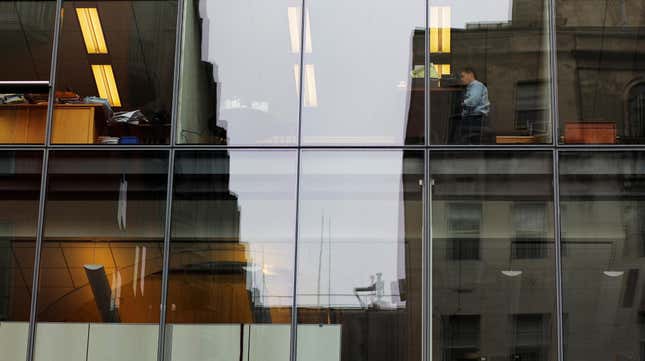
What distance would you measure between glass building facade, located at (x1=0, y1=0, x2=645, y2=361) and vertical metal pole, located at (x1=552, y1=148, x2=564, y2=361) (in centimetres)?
2

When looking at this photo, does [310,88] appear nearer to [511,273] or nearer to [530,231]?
[530,231]

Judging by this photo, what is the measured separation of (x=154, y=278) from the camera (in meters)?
11.3

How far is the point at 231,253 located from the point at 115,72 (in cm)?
330

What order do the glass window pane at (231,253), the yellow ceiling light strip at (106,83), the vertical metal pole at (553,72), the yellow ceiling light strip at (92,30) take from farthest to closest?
the yellow ceiling light strip at (92,30) < the yellow ceiling light strip at (106,83) < the vertical metal pole at (553,72) < the glass window pane at (231,253)

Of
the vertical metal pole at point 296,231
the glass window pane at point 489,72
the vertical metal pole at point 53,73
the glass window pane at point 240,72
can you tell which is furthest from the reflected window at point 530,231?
the vertical metal pole at point 53,73

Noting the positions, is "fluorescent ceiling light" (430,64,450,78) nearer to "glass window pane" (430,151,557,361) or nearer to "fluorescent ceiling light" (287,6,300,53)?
"glass window pane" (430,151,557,361)

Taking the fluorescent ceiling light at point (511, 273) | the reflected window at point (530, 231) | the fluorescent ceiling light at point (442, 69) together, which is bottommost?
the fluorescent ceiling light at point (511, 273)

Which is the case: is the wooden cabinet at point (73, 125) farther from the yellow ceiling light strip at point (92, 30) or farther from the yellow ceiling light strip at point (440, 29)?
the yellow ceiling light strip at point (440, 29)

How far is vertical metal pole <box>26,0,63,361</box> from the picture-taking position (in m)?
11.3

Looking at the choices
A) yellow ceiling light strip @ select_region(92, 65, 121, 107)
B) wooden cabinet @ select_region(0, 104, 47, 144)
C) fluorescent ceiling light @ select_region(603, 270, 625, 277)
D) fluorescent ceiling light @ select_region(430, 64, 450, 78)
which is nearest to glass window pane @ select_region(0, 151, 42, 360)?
wooden cabinet @ select_region(0, 104, 47, 144)

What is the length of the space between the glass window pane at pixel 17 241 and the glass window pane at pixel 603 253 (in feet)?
24.3

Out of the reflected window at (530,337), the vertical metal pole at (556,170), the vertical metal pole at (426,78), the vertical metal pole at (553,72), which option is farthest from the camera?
the vertical metal pole at (426,78)

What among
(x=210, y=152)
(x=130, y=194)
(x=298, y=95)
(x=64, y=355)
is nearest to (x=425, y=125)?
(x=298, y=95)

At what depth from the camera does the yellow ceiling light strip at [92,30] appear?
12.2 m
